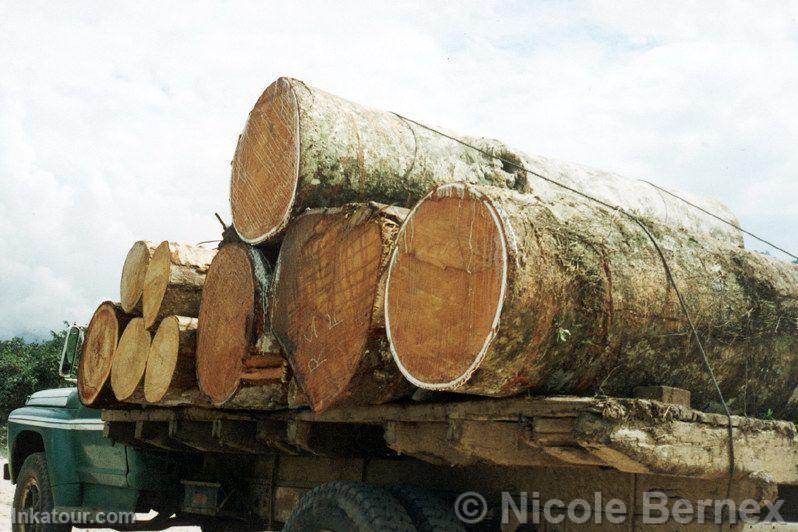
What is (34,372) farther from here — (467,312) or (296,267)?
(467,312)

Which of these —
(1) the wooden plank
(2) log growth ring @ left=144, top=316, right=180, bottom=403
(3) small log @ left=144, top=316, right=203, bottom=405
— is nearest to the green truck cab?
(2) log growth ring @ left=144, top=316, right=180, bottom=403

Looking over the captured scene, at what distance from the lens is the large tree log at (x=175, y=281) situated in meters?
5.02

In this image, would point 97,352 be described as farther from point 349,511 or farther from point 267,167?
point 349,511

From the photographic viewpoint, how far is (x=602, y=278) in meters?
2.98

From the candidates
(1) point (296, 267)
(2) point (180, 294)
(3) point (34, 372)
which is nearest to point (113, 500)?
(2) point (180, 294)

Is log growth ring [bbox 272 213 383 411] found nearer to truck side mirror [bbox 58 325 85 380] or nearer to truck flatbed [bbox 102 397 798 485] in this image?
truck flatbed [bbox 102 397 798 485]

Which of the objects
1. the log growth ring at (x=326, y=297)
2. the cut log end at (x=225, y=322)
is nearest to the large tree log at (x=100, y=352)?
the cut log end at (x=225, y=322)

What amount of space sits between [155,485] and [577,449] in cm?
442

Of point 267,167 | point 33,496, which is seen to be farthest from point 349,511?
point 33,496

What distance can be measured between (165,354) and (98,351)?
1.35 meters

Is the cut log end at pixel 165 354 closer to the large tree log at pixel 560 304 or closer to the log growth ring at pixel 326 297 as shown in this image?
the log growth ring at pixel 326 297

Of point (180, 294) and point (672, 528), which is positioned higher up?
point (180, 294)

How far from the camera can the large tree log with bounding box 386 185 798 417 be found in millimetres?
2762

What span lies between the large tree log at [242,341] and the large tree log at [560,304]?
1.13 meters
